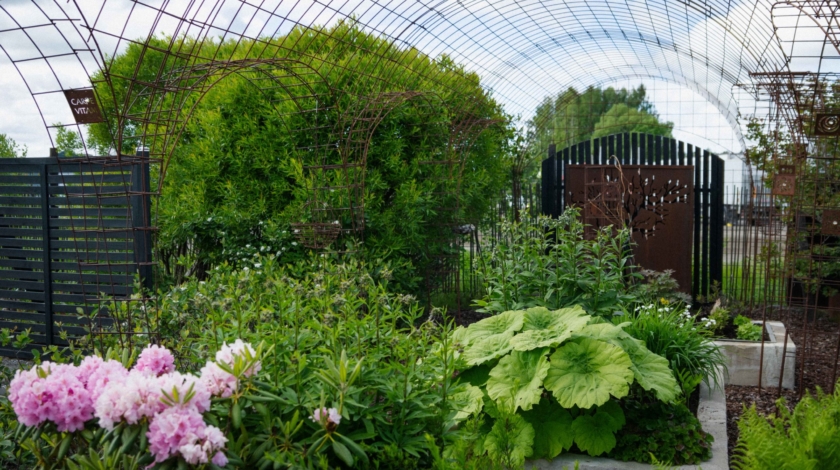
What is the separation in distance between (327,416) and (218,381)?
0.36 m

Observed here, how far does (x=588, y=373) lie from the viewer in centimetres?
367

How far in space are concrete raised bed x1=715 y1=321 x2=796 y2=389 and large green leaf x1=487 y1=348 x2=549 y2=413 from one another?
95.9 inches

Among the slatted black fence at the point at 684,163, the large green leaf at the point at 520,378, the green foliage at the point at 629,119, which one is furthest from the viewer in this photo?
the green foliage at the point at 629,119

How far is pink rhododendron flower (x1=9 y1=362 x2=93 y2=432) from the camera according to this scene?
2088 mm

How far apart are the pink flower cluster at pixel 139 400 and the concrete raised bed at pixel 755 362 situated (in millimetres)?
4490

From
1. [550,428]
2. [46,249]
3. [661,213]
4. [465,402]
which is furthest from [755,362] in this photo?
[46,249]

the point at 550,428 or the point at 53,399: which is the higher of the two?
the point at 53,399

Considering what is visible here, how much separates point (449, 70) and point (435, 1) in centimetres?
135

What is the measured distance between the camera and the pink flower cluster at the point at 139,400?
6.44ft

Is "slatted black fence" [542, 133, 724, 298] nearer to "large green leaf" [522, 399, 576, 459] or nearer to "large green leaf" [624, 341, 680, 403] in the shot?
"large green leaf" [624, 341, 680, 403]

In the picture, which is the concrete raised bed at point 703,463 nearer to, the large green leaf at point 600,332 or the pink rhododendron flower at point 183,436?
the large green leaf at point 600,332

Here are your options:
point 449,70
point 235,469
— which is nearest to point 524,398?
point 235,469

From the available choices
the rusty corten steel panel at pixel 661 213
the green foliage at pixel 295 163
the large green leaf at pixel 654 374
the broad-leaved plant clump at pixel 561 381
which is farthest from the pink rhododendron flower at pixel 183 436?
the rusty corten steel panel at pixel 661 213

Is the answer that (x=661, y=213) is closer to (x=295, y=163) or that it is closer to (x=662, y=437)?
(x=295, y=163)
